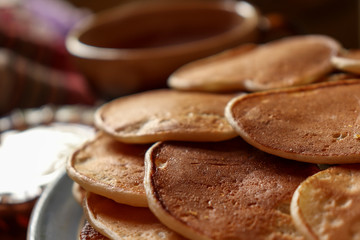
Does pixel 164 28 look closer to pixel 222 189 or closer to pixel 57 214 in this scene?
pixel 57 214

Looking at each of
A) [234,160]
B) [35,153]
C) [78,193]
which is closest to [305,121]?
[234,160]

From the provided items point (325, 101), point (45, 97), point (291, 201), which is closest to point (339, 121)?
point (325, 101)

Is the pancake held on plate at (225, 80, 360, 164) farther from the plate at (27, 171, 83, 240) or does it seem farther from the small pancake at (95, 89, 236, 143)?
the plate at (27, 171, 83, 240)

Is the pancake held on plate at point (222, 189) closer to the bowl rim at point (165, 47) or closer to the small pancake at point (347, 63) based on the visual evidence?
the small pancake at point (347, 63)

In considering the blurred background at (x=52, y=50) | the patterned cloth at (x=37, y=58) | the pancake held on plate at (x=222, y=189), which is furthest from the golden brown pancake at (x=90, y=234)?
the patterned cloth at (x=37, y=58)

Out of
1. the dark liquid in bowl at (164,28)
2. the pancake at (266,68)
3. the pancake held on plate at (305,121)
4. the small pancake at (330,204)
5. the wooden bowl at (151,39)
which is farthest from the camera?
the dark liquid in bowl at (164,28)

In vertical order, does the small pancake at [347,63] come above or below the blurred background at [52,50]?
above
